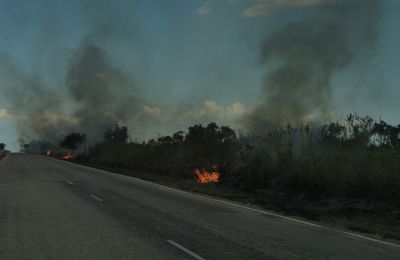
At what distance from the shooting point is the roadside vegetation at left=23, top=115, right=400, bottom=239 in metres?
15.4

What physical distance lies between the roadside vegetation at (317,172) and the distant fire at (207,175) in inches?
9.5

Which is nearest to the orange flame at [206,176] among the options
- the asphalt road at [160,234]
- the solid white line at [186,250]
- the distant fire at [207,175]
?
the distant fire at [207,175]

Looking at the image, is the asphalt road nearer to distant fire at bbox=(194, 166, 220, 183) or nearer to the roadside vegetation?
the roadside vegetation

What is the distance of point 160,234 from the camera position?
1075 centimetres

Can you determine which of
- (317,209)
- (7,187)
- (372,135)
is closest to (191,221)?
(317,209)

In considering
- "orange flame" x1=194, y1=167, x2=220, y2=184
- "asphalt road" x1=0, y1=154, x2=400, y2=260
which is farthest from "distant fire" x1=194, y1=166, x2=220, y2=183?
"asphalt road" x1=0, y1=154, x2=400, y2=260

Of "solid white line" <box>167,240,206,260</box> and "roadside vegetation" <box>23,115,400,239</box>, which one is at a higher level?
"roadside vegetation" <box>23,115,400,239</box>

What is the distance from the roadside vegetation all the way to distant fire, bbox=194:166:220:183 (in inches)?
9.5

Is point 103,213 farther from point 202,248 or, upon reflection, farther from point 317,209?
point 317,209

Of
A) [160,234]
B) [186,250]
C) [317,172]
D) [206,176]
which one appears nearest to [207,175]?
[206,176]

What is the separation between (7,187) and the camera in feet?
74.3

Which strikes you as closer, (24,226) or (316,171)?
(24,226)

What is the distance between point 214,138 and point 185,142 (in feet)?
18.7

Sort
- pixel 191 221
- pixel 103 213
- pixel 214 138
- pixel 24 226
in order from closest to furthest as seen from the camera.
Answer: pixel 24 226
pixel 191 221
pixel 103 213
pixel 214 138
